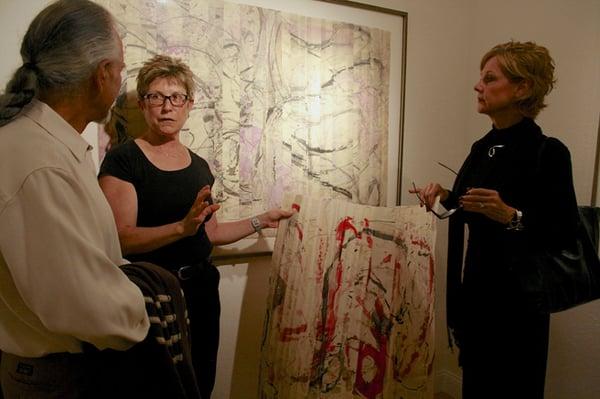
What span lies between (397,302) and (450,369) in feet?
3.77

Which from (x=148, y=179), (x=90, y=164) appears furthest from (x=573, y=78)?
(x=90, y=164)

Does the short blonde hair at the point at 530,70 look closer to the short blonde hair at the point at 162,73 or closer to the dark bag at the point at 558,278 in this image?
the dark bag at the point at 558,278

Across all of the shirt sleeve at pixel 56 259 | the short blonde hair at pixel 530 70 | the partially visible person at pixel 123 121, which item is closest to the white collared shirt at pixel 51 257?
the shirt sleeve at pixel 56 259

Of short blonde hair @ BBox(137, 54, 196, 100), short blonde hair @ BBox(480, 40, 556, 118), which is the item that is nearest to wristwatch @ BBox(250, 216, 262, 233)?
short blonde hair @ BBox(137, 54, 196, 100)

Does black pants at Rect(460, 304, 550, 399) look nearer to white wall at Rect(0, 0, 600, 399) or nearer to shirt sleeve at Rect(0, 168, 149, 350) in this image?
white wall at Rect(0, 0, 600, 399)

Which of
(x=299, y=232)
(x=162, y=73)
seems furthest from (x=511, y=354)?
(x=162, y=73)

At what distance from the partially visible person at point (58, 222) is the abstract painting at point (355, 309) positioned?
766 mm

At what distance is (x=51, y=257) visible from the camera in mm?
641

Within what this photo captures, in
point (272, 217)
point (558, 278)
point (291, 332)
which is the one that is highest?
point (272, 217)

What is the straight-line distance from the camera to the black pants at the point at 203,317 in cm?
141

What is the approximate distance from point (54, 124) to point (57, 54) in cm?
13

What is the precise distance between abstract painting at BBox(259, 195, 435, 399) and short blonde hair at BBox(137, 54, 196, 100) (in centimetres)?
63

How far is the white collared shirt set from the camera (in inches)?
25.3

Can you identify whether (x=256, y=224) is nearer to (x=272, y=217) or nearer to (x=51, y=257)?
(x=272, y=217)
